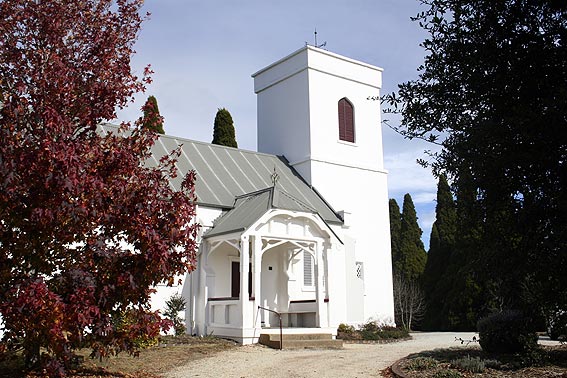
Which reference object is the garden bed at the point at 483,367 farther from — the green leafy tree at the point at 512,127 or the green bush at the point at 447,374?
the green leafy tree at the point at 512,127

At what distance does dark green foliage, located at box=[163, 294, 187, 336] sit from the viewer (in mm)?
18125

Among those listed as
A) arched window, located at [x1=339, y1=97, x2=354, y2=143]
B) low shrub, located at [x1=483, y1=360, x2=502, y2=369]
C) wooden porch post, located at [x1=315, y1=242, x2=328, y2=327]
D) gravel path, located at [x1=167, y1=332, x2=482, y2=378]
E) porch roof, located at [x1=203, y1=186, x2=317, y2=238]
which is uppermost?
arched window, located at [x1=339, y1=97, x2=354, y2=143]

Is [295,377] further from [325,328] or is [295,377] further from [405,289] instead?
[405,289]

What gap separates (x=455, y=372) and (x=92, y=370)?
6.76 meters

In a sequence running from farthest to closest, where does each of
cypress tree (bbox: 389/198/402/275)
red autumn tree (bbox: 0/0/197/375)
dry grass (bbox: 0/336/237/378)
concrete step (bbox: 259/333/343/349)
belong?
cypress tree (bbox: 389/198/402/275), concrete step (bbox: 259/333/343/349), dry grass (bbox: 0/336/237/378), red autumn tree (bbox: 0/0/197/375)

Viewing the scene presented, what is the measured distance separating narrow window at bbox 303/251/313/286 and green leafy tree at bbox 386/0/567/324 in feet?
46.8

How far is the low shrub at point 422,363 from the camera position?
38.7ft

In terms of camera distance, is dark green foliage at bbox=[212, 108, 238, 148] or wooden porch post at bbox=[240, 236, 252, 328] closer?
wooden porch post at bbox=[240, 236, 252, 328]

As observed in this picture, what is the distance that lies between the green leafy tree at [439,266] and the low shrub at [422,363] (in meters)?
19.4

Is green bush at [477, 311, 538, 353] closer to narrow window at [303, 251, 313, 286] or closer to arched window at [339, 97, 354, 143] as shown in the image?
narrow window at [303, 251, 313, 286]

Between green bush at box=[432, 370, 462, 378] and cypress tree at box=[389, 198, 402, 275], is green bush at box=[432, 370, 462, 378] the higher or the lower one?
the lower one

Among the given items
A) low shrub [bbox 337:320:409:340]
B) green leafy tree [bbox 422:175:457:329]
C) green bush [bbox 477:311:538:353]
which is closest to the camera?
green bush [bbox 477:311:538:353]

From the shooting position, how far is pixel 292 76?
26688mm

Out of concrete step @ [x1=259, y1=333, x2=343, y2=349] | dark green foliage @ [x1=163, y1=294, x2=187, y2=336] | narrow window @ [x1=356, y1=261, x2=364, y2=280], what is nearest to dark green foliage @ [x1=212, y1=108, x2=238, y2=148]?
narrow window @ [x1=356, y1=261, x2=364, y2=280]
